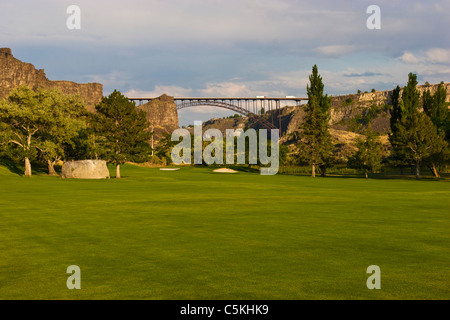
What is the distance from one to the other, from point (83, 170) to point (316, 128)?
42.2 meters

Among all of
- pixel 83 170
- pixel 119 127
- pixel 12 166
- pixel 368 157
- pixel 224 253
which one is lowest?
pixel 224 253

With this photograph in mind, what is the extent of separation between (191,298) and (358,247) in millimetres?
6434

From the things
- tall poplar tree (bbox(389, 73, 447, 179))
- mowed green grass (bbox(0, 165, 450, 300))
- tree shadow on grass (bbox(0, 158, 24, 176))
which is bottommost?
mowed green grass (bbox(0, 165, 450, 300))

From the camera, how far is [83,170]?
185 ft

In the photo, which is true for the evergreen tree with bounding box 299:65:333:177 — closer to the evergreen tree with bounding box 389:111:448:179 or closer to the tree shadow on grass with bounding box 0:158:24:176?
the evergreen tree with bounding box 389:111:448:179

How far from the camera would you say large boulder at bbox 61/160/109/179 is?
56250 millimetres

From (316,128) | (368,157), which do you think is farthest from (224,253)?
(316,128)

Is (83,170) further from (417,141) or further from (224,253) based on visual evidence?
(417,141)

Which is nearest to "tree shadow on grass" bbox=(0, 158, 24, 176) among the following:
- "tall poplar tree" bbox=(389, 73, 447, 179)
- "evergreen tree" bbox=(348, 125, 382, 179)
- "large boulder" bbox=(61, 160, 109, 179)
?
"large boulder" bbox=(61, 160, 109, 179)

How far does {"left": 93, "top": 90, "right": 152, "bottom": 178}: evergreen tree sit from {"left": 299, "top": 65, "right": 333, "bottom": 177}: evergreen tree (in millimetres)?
31162

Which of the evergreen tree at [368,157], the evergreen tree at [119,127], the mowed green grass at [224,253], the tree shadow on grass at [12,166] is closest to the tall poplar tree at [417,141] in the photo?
the evergreen tree at [368,157]

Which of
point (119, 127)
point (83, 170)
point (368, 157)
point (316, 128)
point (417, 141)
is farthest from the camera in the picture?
point (316, 128)

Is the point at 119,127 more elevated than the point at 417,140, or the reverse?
the point at 119,127
